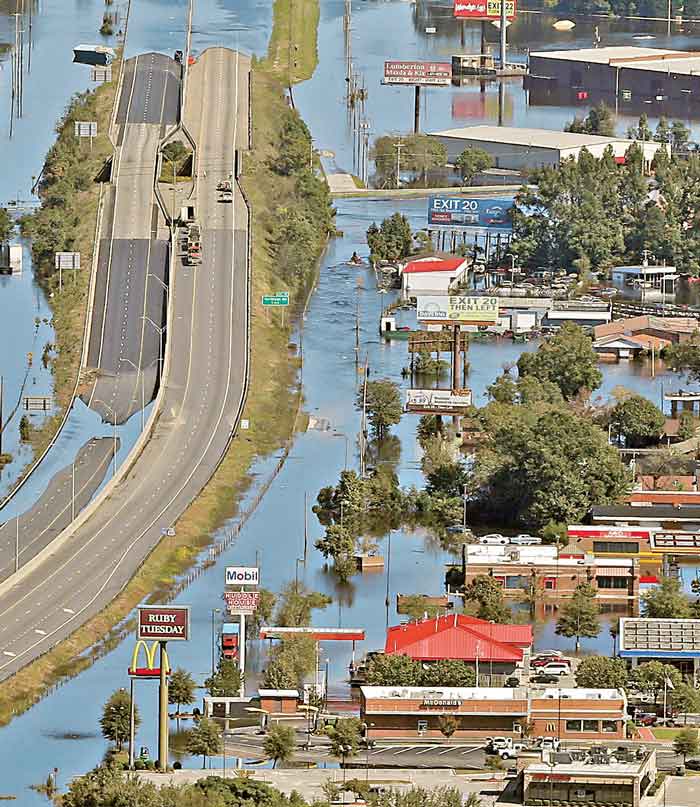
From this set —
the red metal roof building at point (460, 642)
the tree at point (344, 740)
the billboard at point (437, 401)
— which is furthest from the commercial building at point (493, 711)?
the billboard at point (437, 401)

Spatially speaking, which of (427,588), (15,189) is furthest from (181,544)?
(15,189)

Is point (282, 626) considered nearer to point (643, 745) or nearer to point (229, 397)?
point (643, 745)

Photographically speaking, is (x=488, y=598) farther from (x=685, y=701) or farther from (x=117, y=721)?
(x=117, y=721)

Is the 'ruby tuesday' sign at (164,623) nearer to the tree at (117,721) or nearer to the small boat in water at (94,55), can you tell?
the tree at (117,721)

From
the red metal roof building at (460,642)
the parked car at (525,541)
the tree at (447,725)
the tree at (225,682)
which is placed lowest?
the tree at (447,725)

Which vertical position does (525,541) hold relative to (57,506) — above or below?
below

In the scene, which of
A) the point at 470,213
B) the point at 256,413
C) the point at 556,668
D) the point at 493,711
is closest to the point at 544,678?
the point at 556,668
